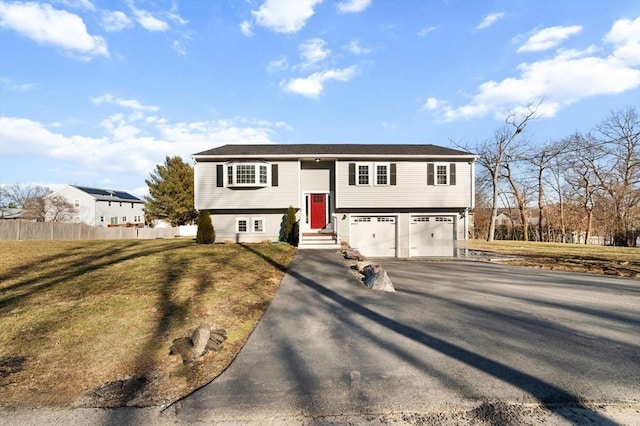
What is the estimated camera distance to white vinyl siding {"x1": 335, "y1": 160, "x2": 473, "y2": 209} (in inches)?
669

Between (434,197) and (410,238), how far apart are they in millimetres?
2695

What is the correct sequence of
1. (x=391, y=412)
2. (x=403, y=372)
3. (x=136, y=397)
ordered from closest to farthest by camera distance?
1. (x=391, y=412)
2. (x=136, y=397)
3. (x=403, y=372)

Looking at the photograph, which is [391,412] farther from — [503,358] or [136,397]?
[136,397]

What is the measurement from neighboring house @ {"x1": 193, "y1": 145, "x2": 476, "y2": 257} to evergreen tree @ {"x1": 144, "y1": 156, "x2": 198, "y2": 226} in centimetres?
2361

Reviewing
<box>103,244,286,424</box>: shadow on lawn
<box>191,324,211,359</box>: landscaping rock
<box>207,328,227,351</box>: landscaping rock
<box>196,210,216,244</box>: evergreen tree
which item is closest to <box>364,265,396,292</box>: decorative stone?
<box>103,244,286,424</box>: shadow on lawn

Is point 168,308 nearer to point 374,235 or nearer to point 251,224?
point 251,224

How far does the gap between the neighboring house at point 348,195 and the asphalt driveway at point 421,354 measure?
9057 mm

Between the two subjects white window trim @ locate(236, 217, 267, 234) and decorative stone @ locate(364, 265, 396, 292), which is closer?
decorative stone @ locate(364, 265, 396, 292)

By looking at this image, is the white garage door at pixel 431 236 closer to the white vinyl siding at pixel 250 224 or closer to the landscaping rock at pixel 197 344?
the white vinyl siding at pixel 250 224

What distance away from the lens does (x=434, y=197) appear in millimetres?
17234

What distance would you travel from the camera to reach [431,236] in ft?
57.8

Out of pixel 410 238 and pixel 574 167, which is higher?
pixel 574 167

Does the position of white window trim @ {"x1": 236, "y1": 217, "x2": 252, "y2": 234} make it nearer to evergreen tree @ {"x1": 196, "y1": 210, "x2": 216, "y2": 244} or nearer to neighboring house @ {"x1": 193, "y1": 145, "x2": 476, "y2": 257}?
neighboring house @ {"x1": 193, "y1": 145, "x2": 476, "y2": 257}

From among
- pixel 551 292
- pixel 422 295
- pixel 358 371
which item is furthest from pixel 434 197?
pixel 358 371
